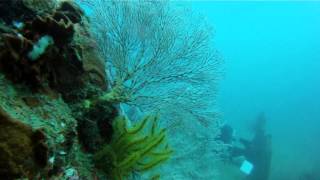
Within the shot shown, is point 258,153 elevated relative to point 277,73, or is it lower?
lower

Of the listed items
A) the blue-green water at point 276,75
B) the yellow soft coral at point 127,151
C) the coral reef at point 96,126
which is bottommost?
the yellow soft coral at point 127,151

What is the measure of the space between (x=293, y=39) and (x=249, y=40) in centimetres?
1409

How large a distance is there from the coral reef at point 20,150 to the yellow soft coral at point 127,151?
1.00 m

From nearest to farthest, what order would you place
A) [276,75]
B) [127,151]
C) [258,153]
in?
[127,151] → [258,153] → [276,75]

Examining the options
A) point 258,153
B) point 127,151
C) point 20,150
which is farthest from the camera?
point 258,153

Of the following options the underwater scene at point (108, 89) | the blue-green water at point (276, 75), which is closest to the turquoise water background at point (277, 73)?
the blue-green water at point (276, 75)

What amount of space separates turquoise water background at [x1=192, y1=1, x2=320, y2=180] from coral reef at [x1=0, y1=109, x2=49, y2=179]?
442 centimetres

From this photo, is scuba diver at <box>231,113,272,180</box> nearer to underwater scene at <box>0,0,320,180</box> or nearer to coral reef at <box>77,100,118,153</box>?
underwater scene at <box>0,0,320,180</box>

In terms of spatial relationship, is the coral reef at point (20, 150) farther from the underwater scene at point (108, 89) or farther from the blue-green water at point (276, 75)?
the blue-green water at point (276, 75)

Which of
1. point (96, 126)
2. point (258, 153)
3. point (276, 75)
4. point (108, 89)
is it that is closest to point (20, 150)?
point (96, 126)

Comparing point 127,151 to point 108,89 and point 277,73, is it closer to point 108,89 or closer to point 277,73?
point 108,89

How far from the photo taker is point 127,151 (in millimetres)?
3299

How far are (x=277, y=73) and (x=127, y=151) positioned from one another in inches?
3750

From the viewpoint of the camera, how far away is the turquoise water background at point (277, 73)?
32.2m
